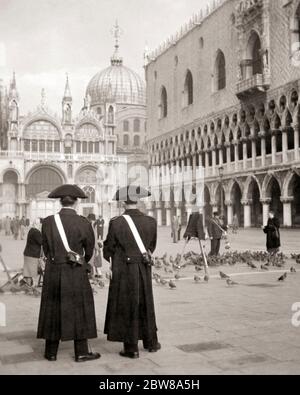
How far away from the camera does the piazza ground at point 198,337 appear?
14.2 ft

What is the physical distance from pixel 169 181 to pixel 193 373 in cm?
3910

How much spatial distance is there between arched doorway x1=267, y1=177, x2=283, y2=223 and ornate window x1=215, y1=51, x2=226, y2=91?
7399 mm

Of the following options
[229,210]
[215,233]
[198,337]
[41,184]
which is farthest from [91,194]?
[198,337]

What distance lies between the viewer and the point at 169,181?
43125 mm

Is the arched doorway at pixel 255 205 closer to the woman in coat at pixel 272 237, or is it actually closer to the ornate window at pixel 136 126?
the woman in coat at pixel 272 237

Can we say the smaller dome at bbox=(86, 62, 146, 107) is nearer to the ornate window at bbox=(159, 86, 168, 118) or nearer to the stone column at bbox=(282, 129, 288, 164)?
the ornate window at bbox=(159, 86, 168, 118)

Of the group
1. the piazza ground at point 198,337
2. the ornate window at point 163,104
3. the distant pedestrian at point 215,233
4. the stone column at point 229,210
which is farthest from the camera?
the ornate window at point 163,104

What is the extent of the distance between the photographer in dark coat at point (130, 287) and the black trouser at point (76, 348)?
0.25 metres

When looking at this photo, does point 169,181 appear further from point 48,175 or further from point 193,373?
point 193,373

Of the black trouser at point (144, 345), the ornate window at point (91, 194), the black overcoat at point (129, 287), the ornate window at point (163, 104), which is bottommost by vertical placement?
the black trouser at point (144, 345)

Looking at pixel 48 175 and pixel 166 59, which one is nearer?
pixel 166 59

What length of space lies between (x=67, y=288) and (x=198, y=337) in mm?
1465

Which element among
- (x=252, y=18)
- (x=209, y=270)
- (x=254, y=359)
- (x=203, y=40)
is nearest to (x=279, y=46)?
(x=252, y=18)

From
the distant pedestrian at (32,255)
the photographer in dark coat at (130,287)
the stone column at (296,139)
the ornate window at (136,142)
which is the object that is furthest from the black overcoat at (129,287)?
the ornate window at (136,142)
